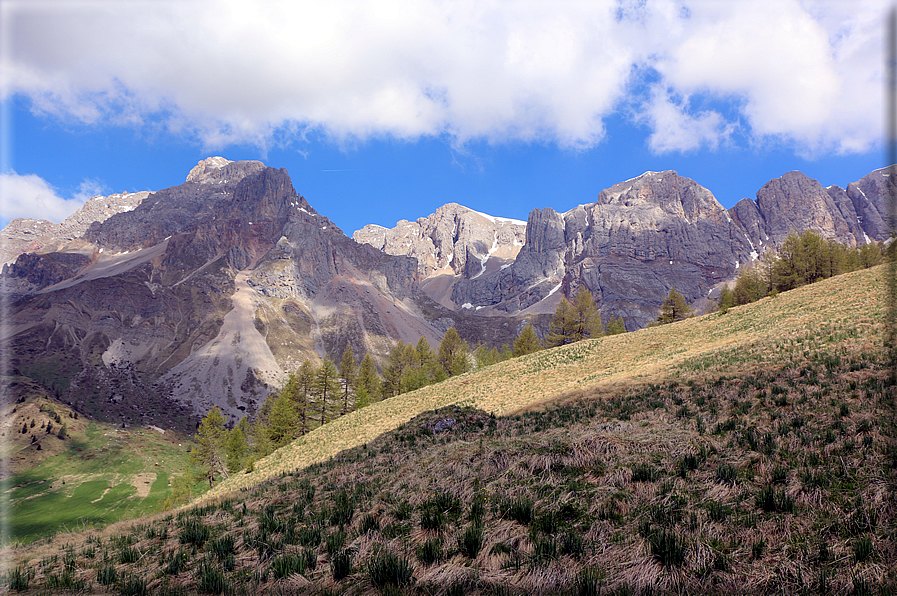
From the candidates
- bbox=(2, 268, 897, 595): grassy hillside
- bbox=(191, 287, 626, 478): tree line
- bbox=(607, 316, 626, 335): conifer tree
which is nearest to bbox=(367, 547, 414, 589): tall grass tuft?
bbox=(2, 268, 897, 595): grassy hillside

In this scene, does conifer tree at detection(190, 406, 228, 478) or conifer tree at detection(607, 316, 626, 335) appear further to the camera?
conifer tree at detection(607, 316, 626, 335)

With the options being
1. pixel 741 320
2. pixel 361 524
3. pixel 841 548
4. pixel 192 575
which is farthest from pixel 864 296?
pixel 192 575

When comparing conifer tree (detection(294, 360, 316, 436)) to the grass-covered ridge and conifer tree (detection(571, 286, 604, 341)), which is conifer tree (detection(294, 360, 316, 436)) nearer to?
the grass-covered ridge

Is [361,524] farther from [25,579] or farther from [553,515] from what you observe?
[25,579]

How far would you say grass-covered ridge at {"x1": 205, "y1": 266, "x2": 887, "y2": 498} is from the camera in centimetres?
1759

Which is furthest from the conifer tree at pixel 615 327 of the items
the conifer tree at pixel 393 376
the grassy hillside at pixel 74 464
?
the grassy hillside at pixel 74 464

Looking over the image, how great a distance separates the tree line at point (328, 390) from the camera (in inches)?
1727

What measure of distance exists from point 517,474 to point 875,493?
521 cm

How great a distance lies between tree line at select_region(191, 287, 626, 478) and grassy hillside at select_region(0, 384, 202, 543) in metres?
22.4

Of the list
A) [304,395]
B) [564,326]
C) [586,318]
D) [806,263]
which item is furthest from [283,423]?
[806,263]

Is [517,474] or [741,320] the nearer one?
[517,474]

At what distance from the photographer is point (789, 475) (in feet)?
19.6

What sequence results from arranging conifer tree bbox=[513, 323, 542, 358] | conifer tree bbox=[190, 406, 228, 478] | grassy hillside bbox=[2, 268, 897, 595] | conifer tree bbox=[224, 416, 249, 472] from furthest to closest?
conifer tree bbox=[513, 323, 542, 358], conifer tree bbox=[224, 416, 249, 472], conifer tree bbox=[190, 406, 228, 478], grassy hillside bbox=[2, 268, 897, 595]

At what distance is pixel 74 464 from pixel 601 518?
433 ft
